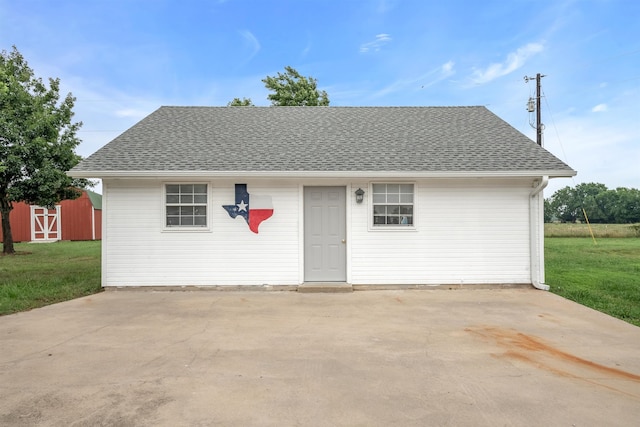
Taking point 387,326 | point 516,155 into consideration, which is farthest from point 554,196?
point 387,326

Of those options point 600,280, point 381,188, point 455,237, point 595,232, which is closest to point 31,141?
point 381,188

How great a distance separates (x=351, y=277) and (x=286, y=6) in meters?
9.77

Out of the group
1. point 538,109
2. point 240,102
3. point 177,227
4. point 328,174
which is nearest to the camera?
point 328,174

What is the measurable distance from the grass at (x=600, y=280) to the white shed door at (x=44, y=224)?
26.7 metres

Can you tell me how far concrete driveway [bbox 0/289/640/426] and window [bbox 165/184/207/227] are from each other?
2.11 m

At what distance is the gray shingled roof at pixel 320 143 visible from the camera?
25.6 feet

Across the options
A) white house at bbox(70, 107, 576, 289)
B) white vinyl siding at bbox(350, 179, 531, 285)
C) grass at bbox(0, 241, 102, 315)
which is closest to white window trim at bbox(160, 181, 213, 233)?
white house at bbox(70, 107, 576, 289)

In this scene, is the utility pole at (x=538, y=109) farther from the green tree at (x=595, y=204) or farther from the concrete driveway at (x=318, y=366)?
the green tree at (x=595, y=204)

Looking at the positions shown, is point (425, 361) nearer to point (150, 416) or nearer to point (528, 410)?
point (528, 410)

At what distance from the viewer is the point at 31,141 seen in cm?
1431

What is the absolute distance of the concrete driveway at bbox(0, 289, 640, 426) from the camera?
2.77 metres

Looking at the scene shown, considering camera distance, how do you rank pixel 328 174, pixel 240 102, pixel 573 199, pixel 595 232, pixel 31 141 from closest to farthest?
1. pixel 328 174
2. pixel 31 141
3. pixel 240 102
4. pixel 595 232
5. pixel 573 199

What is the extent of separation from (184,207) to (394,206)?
4.63m

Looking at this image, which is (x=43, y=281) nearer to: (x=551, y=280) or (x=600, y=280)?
(x=551, y=280)
